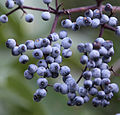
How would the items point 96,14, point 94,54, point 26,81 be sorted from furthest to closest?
point 26,81, point 96,14, point 94,54

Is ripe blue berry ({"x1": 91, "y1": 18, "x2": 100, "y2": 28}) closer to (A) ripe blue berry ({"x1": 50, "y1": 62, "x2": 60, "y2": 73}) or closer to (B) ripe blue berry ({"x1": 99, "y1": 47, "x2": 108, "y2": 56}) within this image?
(B) ripe blue berry ({"x1": 99, "y1": 47, "x2": 108, "y2": 56})

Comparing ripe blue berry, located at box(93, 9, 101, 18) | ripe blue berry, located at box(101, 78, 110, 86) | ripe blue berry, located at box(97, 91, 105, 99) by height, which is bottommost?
ripe blue berry, located at box(97, 91, 105, 99)

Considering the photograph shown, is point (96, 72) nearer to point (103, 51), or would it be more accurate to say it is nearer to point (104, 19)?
point (103, 51)

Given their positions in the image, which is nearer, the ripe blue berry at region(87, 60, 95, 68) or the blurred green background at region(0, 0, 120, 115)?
the ripe blue berry at region(87, 60, 95, 68)

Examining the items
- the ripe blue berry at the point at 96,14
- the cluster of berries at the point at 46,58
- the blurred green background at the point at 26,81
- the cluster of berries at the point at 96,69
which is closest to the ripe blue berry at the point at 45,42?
the cluster of berries at the point at 46,58

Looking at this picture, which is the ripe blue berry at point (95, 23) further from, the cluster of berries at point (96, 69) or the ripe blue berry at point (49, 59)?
the ripe blue berry at point (49, 59)

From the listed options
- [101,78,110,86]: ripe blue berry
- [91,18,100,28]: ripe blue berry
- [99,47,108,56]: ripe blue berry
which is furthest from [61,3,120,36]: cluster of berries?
[101,78,110,86]: ripe blue berry

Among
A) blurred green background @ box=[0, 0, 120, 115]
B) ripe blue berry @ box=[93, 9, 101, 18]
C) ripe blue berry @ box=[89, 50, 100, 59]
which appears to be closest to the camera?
ripe blue berry @ box=[89, 50, 100, 59]

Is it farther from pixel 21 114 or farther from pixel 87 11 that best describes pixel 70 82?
pixel 21 114

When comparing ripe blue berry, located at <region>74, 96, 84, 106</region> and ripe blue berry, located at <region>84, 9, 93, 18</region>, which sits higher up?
ripe blue berry, located at <region>84, 9, 93, 18</region>

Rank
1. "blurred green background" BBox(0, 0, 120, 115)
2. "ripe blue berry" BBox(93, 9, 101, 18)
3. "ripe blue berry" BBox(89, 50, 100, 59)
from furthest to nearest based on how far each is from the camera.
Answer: "blurred green background" BBox(0, 0, 120, 115) → "ripe blue berry" BBox(93, 9, 101, 18) → "ripe blue berry" BBox(89, 50, 100, 59)

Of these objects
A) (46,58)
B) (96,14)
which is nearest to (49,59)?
(46,58)
